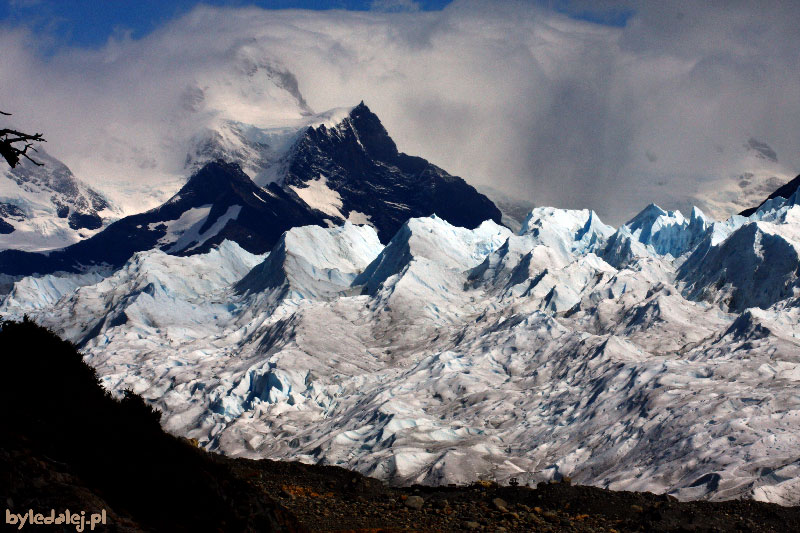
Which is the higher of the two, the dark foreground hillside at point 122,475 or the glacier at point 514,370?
the glacier at point 514,370

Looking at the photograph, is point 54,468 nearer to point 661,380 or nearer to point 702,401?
point 702,401

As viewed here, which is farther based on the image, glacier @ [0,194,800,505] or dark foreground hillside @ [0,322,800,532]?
glacier @ [0,194,800,505]

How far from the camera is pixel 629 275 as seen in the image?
6604 inches

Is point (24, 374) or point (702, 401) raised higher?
point (702, 401)

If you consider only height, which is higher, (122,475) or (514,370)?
(514,370)

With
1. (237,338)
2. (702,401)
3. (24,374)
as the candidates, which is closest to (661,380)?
(702,401)

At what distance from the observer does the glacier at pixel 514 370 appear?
7269 centimetres

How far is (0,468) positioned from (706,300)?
529 feet

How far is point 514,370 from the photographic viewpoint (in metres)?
118

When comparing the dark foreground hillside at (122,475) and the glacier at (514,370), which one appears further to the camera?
the glacier at (514,370)

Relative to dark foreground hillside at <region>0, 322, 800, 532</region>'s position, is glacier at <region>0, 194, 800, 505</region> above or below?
above

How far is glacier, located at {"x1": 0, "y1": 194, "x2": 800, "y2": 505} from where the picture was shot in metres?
72.7

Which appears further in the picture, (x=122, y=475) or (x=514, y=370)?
(x=514, y=370)

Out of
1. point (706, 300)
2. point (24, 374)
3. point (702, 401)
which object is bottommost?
point (24, 374)
